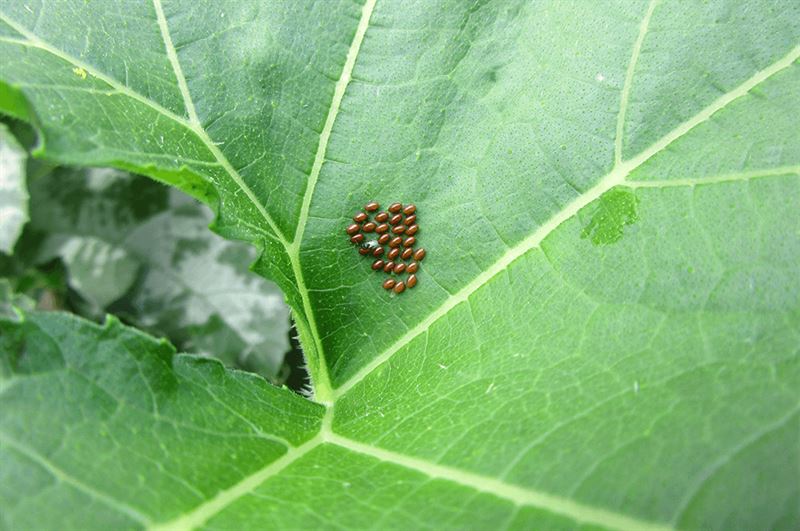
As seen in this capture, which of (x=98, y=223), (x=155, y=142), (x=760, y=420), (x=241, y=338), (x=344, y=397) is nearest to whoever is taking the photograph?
(x=760, y=420)

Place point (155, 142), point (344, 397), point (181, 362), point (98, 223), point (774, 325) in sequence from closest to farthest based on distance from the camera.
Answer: point (774, 325) → point (181, 362) → point (155, 142) → point (344, 397) → point (98, 223)

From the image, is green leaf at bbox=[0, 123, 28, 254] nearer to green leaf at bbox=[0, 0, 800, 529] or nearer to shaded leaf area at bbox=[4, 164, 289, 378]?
shaded leaf area at bbox=[4, 164, 289, 378]

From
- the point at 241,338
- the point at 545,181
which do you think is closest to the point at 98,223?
the point at 241,338

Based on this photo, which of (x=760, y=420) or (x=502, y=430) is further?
(x=502, y=430)

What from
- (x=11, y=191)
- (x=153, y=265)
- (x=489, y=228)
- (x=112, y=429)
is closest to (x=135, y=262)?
(x=153, y=265)

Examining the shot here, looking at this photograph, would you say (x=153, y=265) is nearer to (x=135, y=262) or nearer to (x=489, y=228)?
(x=135, y=262)

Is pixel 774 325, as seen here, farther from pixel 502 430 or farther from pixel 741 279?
pixel 502 430
